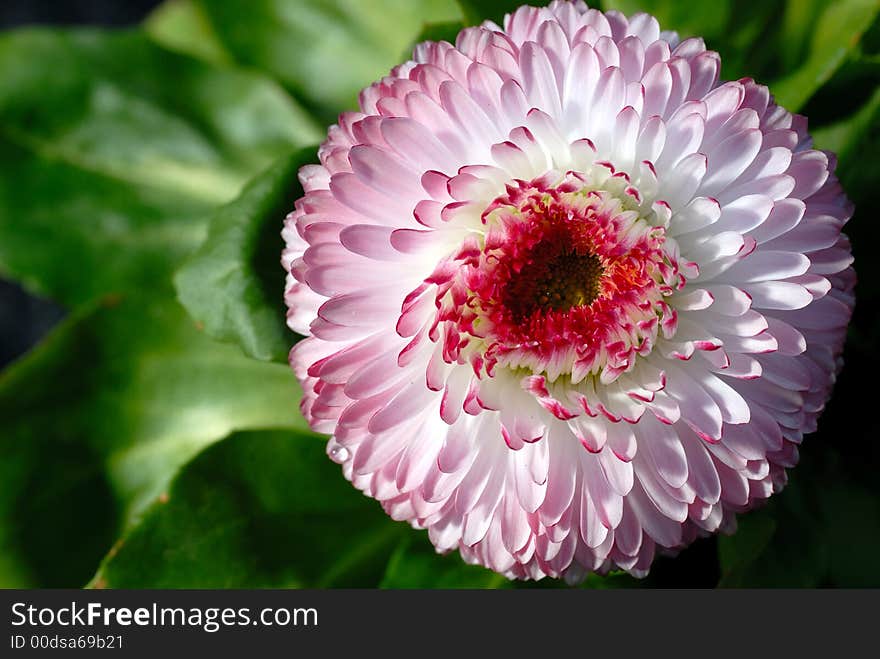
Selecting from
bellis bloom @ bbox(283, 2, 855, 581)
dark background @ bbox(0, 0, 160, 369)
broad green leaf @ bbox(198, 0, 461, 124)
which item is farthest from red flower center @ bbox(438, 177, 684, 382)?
dark background @ bbox(0, 0, 160, 369)

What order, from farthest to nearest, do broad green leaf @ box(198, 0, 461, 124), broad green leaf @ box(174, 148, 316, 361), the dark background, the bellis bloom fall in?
the dark background < broad green leaf @ box(198, 0, 461, 124) < broad green leaf @ box(174, 148, 316, 361) < the bellis bloom

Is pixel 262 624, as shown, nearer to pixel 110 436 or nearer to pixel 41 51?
pixel 110 436

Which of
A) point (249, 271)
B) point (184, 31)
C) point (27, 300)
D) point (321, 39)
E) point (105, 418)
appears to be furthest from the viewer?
point (27, 300)

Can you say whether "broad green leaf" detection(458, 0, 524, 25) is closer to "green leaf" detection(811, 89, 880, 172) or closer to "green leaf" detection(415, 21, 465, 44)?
"green leaf" detection(415, 21, 465, 44)

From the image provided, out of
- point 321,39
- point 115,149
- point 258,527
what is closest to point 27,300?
point 115,149

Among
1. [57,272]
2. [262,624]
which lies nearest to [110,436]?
[57,272]

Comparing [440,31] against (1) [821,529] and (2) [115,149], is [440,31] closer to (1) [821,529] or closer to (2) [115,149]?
(2) [115,149]

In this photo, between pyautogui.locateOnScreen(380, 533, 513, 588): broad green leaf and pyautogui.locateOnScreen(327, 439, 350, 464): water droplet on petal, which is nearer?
pyautogui.locateOnScreen(327, 439, 350, 464): water droplet on petal
